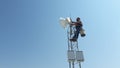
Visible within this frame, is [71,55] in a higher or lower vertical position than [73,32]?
lower

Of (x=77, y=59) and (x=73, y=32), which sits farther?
(x=73, y=32)

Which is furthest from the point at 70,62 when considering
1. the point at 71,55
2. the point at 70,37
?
the point at 70,37

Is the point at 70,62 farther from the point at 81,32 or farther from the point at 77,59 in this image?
the point at 81,32

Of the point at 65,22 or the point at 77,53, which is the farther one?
the point at 65,22

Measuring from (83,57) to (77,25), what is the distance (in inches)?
111

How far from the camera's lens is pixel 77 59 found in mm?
22172

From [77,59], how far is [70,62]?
644 mm

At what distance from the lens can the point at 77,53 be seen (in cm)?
2242

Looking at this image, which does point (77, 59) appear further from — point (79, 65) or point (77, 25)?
point (77, 25)

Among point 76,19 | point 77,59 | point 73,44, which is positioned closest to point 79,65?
point 77,59

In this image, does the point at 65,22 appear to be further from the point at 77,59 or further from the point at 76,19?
the point at 77,59

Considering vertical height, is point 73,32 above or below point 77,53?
above

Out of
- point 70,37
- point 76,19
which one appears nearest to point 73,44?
point 70,37

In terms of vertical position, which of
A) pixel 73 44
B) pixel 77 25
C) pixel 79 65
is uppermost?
pixel 77 25
